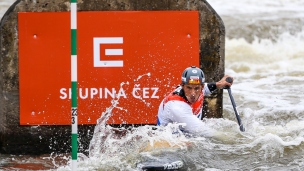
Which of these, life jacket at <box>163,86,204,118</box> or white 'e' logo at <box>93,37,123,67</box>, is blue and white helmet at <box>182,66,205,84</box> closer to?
life jacket at <box>163,86,204,118</box>

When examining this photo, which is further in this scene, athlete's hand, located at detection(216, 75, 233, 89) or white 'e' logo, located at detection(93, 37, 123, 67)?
white 'e' logo, located at detection(93, 37, 123, 67)

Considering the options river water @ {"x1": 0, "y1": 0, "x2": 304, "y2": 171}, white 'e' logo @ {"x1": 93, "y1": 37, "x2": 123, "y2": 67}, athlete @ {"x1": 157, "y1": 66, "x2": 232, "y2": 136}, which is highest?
white 'e' logo @ {"x1": 93, "y1": 37, "x2": 123, "y2": 67}

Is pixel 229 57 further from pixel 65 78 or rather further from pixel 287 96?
pixel 65 78

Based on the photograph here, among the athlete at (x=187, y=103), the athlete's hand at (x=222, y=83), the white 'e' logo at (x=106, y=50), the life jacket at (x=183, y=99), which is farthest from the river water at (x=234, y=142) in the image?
the white 'e' logo at (x=106, y=50)

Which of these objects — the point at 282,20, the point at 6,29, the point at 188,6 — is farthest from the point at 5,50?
the point at 282,20

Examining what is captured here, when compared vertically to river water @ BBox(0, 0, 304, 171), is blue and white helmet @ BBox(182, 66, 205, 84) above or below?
above

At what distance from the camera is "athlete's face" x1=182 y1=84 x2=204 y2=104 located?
7.60m

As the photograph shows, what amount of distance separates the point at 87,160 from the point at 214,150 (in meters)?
1.41

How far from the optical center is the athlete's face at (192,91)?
760cm

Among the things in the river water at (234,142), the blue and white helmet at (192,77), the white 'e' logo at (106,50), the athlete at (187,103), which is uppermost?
the white 'e' logo at (106,50)

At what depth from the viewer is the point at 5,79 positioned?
8430mm

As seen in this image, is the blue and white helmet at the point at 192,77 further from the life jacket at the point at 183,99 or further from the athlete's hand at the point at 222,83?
the athlete's hand at the point at 222,83

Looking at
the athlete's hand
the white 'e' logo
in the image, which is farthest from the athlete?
the white 'e' logo

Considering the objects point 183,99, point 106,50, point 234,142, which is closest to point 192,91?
point 183,99
